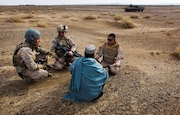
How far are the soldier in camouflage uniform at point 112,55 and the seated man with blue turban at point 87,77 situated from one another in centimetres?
168

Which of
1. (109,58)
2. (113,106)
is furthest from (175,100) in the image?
(109,58)

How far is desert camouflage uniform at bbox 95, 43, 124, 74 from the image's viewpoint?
6.73 meters

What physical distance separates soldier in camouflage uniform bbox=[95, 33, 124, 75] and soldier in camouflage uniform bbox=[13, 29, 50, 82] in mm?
1554

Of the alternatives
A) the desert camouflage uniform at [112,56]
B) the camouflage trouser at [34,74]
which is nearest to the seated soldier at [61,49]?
the desert camouflage uniform at [112,56]

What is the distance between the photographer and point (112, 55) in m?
7.00

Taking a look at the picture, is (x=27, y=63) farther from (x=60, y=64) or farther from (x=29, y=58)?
(x=60, y=64)

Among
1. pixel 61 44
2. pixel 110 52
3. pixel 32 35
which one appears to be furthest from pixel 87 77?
pixel 61 44

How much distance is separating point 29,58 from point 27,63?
0.15 m

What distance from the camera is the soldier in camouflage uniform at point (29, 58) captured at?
5873mm

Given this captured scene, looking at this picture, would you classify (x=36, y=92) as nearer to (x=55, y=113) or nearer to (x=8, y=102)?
(x=8, y=102)

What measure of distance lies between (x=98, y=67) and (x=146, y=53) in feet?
20.1

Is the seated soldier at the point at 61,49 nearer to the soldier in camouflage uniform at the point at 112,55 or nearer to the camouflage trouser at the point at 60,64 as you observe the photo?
the camouflage trouser at the point at 60,64

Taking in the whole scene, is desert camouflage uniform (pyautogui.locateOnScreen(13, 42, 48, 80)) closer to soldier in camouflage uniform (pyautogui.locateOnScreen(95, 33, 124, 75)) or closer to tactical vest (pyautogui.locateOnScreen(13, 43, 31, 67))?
tactical vest (pyautogui.locateOnScreen(13, 43, 31, 67))

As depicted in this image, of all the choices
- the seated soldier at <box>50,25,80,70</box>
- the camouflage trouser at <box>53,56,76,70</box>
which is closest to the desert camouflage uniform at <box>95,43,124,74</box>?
the seated soldier at <box>50,25,80,70</box>
